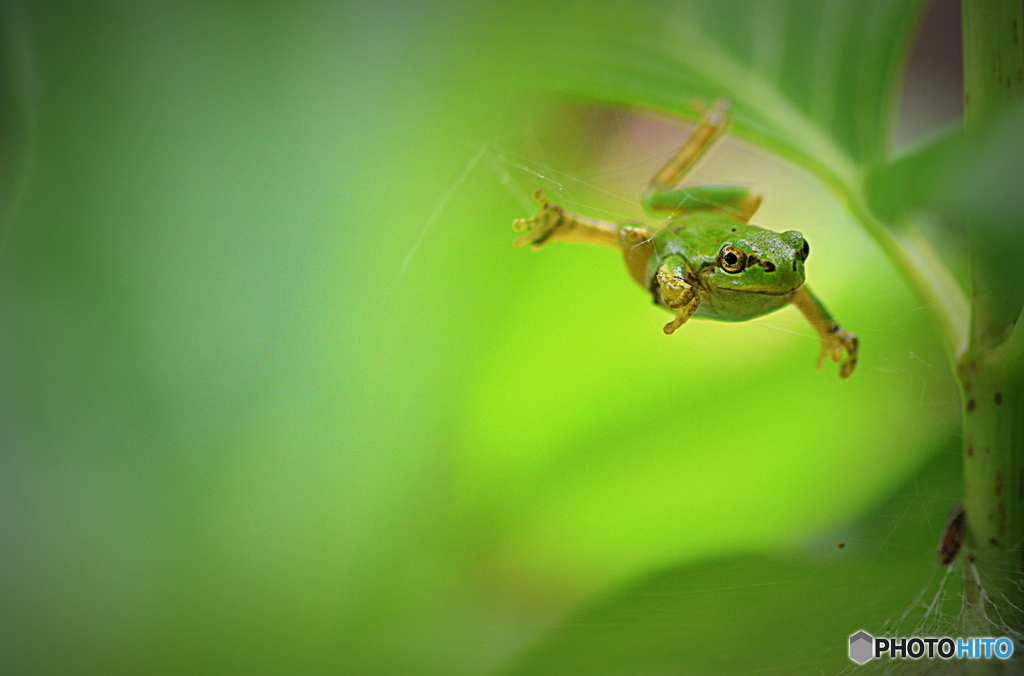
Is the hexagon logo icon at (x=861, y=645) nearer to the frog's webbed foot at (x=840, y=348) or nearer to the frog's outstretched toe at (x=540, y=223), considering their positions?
the frog's webbed foot at (x=840, y=348)

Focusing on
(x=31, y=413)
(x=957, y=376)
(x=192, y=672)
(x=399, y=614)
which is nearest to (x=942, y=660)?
(x=957, y=376)

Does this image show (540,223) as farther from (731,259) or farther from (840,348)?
(840,348)

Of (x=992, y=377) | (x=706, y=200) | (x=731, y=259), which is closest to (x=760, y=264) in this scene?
(x=731, y=259)

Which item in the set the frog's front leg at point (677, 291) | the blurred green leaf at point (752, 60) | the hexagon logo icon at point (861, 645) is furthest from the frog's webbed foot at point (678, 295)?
the hexagon logo icon at point (861, 645)

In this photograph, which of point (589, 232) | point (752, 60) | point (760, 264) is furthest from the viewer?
point (752, 60)

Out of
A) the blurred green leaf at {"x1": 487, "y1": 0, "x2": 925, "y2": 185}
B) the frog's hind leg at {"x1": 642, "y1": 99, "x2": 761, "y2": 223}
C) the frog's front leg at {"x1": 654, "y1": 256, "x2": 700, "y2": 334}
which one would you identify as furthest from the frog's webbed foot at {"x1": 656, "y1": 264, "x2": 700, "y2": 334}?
the blurred green leaf at {"x1": 487, "y1": 0, "x2": 925, "y2": 185}

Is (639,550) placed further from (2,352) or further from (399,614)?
(2,352)
